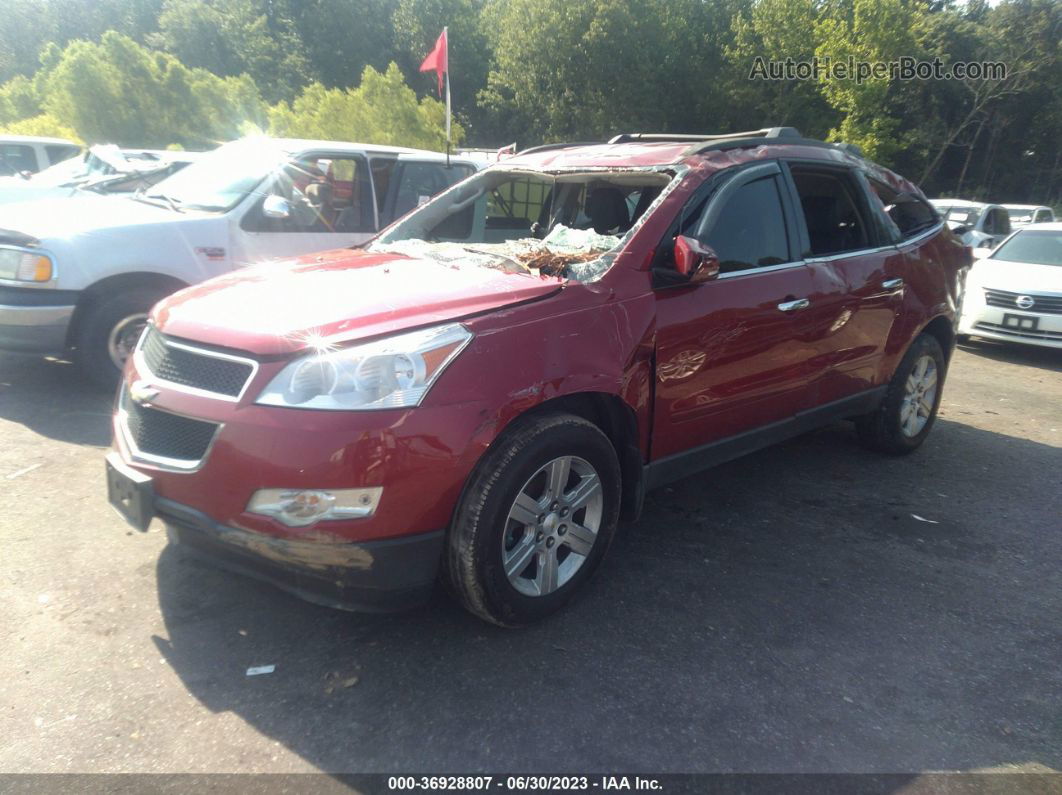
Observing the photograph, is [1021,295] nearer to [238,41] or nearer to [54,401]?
[54,401]

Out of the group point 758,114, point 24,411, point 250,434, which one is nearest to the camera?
point 250,434

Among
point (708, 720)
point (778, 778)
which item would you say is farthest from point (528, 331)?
point (778, 778)

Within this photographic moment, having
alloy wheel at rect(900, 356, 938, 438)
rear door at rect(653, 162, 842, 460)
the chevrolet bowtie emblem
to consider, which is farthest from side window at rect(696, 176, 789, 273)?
the chevrolet bowtie emblem

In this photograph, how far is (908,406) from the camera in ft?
17.1

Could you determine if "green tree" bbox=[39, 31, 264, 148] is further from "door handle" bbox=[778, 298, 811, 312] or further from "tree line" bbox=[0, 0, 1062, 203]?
"door handle" bbox=[778, 298, 811, 312]

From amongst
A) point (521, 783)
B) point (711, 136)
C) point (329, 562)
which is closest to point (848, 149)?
point (711, 136)

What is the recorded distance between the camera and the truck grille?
2.69m

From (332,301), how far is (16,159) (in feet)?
43.5

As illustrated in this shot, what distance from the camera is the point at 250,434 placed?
8.40 ft

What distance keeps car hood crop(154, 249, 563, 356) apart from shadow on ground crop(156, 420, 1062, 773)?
0.96 metres

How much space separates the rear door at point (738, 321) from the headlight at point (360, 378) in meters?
1.17

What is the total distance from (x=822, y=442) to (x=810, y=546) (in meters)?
1.86

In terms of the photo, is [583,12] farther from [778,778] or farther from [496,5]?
[778,778]

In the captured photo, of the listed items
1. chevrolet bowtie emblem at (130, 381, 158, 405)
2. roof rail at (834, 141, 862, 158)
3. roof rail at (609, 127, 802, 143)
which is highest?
roof rail at (609, 127, 802, 143)
